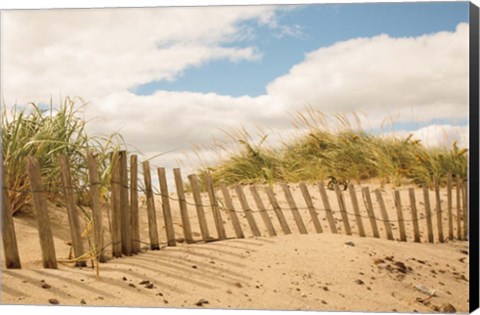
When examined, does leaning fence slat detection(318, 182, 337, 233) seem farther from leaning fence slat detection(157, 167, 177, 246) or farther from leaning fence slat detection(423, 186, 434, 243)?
leaning fence slat detection(157, 167, 177, 246)

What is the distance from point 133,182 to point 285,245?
1021 mm

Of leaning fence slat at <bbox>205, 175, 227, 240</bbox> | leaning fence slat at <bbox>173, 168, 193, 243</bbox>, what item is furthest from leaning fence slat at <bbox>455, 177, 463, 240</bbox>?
leaning fence slat at <bbox>173, 168, 193, 243</bbox>

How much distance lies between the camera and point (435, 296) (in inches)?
127

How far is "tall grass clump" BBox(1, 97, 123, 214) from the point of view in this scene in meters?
4.10

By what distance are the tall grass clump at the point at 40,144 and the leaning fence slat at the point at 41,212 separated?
684mm

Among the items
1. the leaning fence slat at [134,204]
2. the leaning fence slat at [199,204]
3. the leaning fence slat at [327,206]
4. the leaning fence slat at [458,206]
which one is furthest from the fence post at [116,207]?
the leaning fence slat at [458,206]

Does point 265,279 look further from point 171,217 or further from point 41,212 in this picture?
point 41,212

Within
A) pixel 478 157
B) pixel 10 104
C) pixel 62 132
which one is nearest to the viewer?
pixel 478 157

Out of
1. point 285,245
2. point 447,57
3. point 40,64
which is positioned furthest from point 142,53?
point 447,57

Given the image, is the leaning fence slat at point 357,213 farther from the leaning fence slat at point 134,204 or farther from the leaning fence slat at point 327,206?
the leaning fence slat at point 134,204

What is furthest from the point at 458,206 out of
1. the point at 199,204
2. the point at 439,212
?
the point at 199,204

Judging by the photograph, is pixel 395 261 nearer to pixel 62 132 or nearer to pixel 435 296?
pixel 435 296

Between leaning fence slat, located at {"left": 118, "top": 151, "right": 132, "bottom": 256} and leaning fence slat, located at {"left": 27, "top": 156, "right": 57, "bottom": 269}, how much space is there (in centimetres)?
48

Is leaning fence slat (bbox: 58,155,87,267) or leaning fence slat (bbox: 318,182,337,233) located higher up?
leaning fence slat (bbox: 58,155,87,267)
